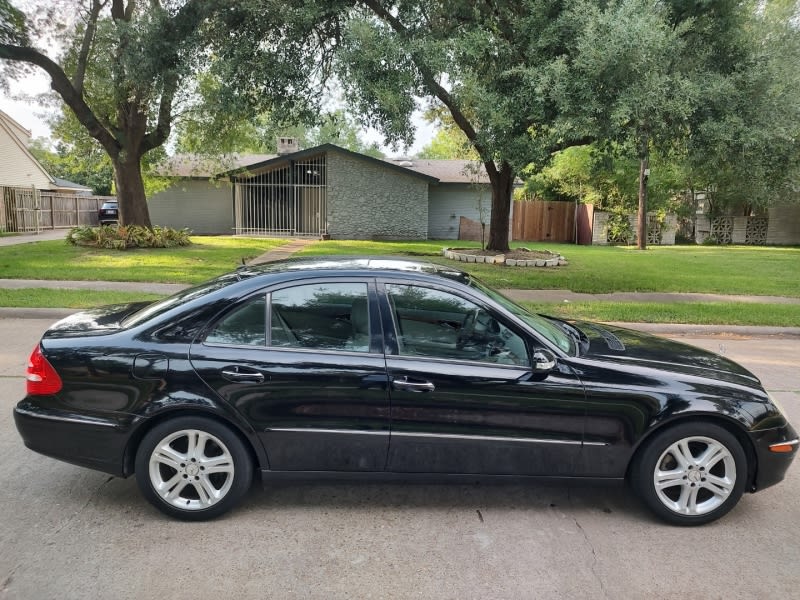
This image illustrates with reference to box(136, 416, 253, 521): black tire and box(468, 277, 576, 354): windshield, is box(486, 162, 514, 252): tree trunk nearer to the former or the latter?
box(468, 277, 576, 354): windshield

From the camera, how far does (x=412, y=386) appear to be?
11.4ft

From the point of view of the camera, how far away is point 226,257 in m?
17.7

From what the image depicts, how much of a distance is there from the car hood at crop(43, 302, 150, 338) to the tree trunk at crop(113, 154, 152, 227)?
18.3 m

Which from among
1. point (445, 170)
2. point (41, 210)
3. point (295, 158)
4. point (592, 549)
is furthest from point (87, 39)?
point (592, 549)

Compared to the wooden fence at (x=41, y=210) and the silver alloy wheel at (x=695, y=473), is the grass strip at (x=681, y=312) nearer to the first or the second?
the silver alloy wheel at (x=695, y=473)

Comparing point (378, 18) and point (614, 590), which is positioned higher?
point (378, 18)

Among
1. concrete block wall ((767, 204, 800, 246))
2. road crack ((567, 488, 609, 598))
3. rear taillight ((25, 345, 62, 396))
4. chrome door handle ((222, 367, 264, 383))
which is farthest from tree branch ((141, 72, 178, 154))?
concrete block wall ((767, 204, 800, 246))

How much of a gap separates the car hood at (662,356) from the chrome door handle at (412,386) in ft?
3.19

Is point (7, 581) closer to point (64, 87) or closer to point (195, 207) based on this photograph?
point (64, 87)

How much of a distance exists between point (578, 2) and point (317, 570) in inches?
402

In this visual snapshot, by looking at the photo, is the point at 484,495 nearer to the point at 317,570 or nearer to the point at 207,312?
the point at 317,570

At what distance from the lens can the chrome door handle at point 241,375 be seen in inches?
137

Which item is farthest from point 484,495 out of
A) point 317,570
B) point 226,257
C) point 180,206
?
point 180,206

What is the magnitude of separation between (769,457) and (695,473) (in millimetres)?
450
